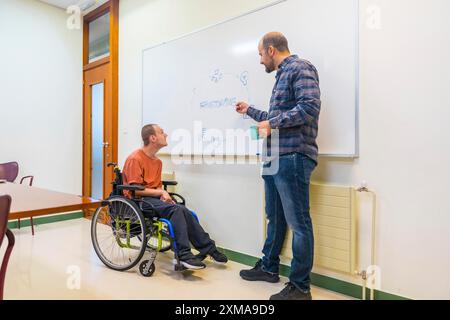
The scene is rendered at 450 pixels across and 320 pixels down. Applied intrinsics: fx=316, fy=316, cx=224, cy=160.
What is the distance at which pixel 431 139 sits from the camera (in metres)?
1.71

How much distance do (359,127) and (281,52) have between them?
26.8 inches

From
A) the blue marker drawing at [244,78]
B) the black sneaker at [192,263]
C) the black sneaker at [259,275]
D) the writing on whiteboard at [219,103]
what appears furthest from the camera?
the writing on whiteboard at [219,103]

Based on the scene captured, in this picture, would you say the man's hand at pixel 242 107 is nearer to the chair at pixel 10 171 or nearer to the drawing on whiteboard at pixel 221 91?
the drawing on whiteboard at pixel 221 91

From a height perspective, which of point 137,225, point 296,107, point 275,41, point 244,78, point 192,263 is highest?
point 275,41

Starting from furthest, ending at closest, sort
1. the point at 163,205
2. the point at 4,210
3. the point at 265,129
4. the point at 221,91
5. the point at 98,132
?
the point at 98,132, the point at 221,91, the point at 163,205, the point at 265,129, the point at 4,210

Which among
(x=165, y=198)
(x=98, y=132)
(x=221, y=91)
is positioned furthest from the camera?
(x=98, y=132)

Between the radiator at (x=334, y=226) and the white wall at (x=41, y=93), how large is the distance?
11.4ft

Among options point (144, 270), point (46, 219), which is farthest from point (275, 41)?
point (46, 219)

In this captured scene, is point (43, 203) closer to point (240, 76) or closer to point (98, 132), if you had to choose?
point (240, 76)

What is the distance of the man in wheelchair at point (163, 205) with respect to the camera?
7.00ft

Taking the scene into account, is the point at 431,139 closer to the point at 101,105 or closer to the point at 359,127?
the point at 359,127

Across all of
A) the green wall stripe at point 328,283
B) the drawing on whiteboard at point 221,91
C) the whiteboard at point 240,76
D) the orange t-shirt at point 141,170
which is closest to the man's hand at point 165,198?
the orange t-shirt at point 141,170

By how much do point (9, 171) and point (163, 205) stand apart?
2.37 metres

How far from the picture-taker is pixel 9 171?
11.6ft
